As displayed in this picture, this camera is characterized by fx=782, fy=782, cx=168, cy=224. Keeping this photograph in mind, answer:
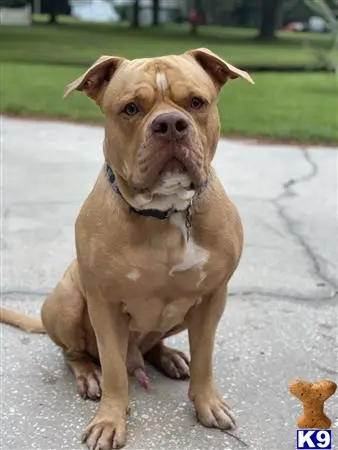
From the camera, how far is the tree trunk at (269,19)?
36531 mm

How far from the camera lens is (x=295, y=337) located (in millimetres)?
3865

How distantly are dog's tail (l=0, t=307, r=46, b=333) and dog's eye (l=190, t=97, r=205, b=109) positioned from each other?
1.67 m

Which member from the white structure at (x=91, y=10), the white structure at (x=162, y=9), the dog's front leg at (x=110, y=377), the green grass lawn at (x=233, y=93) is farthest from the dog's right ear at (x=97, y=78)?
the white structure at (x=91, y=10)

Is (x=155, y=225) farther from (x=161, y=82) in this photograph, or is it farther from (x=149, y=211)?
(x=161, y=82)

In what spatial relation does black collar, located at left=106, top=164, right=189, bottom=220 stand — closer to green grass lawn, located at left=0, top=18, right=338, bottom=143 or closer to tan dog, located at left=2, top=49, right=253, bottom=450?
tan dog, located at left=2, top=49, right=253, bottom=450

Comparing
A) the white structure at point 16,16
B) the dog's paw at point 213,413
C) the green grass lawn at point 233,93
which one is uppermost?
the dog's paw at point 213,413

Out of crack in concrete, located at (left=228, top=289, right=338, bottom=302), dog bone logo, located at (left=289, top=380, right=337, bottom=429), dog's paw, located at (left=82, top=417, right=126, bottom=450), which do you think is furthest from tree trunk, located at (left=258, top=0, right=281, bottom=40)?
dog bone logo, located at (left=289, top=380, right=337, bottom=429)

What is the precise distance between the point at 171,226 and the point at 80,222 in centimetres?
35

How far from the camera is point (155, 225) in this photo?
279cm

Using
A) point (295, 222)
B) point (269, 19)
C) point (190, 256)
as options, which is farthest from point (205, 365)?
point (269, 19)

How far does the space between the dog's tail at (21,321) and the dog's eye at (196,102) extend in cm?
167

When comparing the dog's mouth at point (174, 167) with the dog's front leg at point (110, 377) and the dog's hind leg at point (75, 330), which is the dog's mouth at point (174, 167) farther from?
the dog's hind leg at point (75, 330)

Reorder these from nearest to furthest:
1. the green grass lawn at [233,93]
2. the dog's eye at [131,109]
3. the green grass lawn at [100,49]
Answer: the dog's eye at [131,109]
the green grass lawn at [233,93]
the green grass lawn at [100,49]

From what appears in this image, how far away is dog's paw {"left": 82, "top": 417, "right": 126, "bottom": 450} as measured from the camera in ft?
9.51
